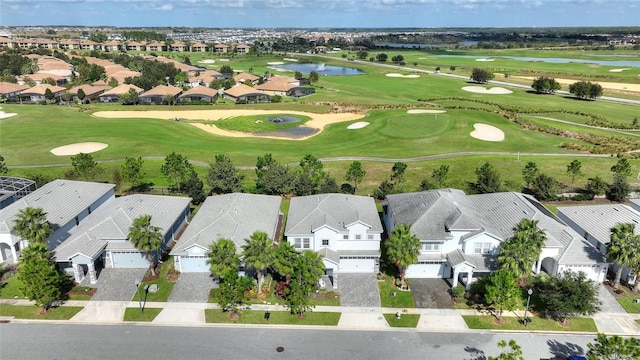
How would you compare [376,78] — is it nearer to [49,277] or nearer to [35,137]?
[35,137]

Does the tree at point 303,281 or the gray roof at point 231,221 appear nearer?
the tree at point 303,281

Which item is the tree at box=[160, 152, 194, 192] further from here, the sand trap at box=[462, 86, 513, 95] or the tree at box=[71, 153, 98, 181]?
the sand trap at box=[462, 86, 513, 95]

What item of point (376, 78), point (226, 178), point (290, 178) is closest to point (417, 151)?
point (290, 178)

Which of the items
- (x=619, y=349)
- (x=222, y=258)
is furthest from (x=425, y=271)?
(x=222, y=258)

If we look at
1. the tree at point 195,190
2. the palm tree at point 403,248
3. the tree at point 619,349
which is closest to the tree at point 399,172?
the palm tree at point 403,248

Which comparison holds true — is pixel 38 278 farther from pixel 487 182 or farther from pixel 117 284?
pixel 487 182

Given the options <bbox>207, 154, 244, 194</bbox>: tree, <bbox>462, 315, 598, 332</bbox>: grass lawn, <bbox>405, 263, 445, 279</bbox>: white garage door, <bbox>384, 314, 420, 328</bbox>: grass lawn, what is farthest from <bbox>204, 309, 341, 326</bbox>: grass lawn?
<bbox>207, 154, 244, 194</bbox>: tree

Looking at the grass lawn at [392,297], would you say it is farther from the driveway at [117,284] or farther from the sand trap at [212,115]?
the sand trap at [212,115]
